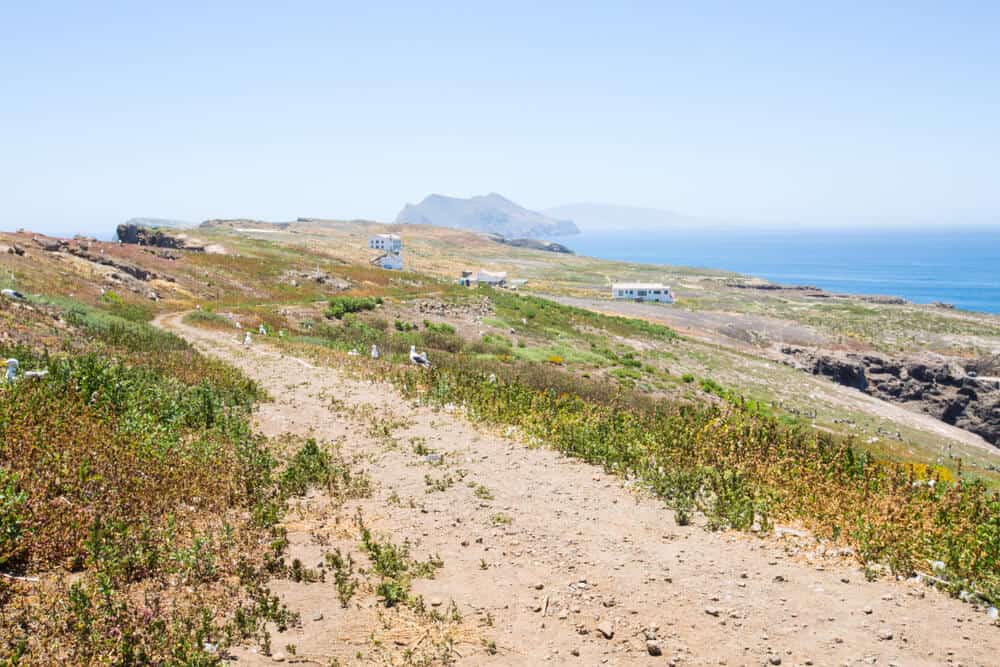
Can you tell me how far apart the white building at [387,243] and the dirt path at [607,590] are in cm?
12801

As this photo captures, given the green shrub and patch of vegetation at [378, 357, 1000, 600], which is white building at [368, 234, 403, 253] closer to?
patch of vegetation at [378, 357, 1000, 600]

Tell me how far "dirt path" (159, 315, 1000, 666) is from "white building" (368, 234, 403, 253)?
128012 millimetres

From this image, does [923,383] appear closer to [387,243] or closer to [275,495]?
[275,495]

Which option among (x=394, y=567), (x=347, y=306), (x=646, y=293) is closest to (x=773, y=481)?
(x=394, y=567)

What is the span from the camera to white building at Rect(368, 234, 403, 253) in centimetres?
13712

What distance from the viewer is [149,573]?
23.2 feet

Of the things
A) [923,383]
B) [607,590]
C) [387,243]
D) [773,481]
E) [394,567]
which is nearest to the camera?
[607,590]

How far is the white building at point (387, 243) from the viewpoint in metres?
137

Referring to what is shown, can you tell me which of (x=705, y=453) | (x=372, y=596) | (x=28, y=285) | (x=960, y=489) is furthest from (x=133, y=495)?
(x=28, y=285)

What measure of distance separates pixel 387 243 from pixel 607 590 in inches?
5329

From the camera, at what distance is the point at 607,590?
7.39 m

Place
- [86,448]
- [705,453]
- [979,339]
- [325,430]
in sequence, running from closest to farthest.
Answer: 1. [86,448]
2. [705,453]
3. [325,430]
4. [979,339]

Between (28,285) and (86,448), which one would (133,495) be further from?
(28,285)

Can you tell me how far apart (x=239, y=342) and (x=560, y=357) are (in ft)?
55.7
